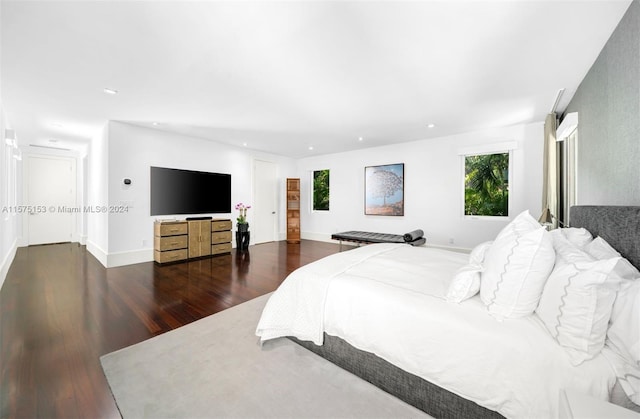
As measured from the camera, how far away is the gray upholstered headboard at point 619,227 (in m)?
1.27

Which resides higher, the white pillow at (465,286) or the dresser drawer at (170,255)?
the white pillow at (465,286)

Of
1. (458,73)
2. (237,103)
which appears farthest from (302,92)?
(458,73)

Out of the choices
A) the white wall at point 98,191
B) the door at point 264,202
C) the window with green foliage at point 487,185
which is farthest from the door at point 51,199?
the window with green foliage at point 487,185

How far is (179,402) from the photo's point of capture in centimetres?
138

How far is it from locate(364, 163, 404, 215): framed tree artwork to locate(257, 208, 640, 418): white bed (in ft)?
12.5

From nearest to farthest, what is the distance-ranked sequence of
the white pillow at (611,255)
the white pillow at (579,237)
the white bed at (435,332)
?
the white bed at (435,332) < the white pillow at (611,255) < the white pillow at (579,237)

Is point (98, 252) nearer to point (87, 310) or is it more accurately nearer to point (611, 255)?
point (87, 310)

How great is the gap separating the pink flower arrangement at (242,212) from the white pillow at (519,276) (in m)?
5.02

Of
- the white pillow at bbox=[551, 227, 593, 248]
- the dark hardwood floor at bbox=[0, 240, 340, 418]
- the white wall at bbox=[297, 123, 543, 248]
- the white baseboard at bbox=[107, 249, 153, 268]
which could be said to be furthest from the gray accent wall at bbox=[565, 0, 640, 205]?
the white baseboard at bbox=[107, 249, 153, 268]

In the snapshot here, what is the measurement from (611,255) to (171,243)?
5.20 m

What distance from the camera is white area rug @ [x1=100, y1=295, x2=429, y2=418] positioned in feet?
4.38

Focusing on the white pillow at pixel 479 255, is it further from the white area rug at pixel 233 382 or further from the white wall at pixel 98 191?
the white wall at pixel 98 191

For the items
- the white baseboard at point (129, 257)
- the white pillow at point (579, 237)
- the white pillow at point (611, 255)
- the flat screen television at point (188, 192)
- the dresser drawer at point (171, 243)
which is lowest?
the white baseboard at point (129, 257)

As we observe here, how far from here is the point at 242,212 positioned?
5887mm
